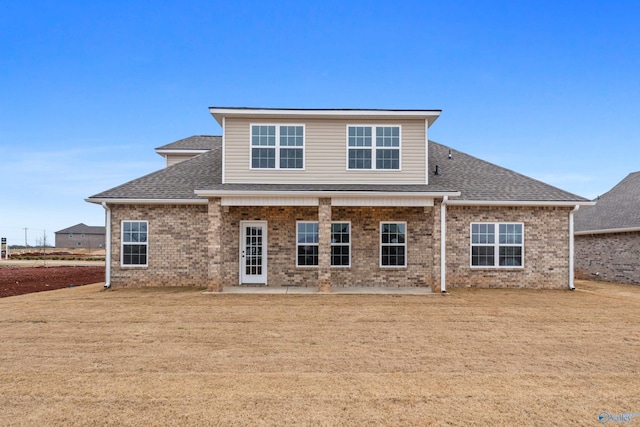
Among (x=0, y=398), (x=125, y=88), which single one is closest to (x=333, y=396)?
(x=0, y=398)

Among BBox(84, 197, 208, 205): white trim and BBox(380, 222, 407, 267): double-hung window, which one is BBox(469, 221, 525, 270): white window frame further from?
BBox(84, 197, 208, 205): white trim

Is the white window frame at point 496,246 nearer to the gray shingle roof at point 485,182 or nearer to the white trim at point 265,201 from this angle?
the gray shingle roof at point 485,182

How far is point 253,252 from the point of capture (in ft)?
47.4

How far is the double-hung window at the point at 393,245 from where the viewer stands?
47.4 ft

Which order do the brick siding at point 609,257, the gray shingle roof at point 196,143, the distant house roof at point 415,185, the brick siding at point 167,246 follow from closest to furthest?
the distant house roof at point 415,185 < the brick siding at point 167,246 < the brick siding at point 609,257 < the gray shingle roof at point 196,143

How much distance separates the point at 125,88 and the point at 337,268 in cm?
1860

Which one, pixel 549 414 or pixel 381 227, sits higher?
pixel 381 227

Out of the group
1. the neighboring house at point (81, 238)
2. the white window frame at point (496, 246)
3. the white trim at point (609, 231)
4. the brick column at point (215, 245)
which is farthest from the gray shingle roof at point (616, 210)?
the neighboring house at point (81, 238)

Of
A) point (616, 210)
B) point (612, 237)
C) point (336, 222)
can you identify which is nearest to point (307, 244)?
point (336, 222)

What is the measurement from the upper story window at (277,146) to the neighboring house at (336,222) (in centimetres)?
4

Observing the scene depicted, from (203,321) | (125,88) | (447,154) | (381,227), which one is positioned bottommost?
(203,321)

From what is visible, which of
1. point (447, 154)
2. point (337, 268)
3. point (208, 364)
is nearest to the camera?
point (208, 364)

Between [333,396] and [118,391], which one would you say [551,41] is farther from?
[118,391]

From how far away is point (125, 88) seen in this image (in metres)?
24.2
